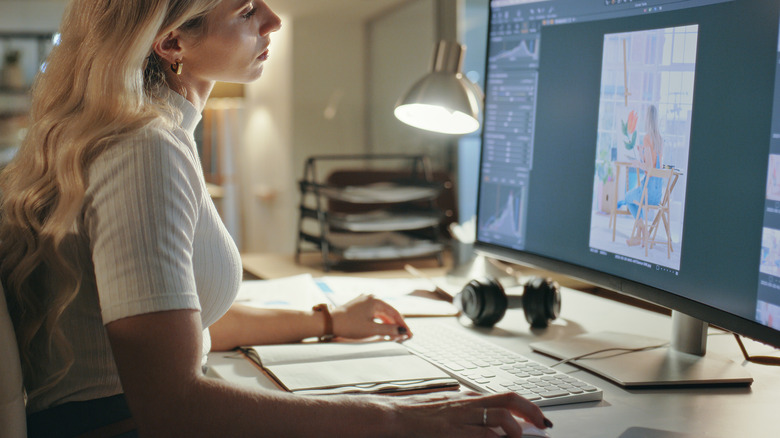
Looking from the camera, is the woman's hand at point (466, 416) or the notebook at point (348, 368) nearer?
the woman's hand at point (466, 416)

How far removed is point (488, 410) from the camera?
74 cm

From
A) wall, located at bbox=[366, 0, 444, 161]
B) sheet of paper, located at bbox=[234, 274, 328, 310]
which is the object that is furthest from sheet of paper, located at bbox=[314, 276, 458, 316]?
wall, located at bbox=[366, 0, 444, 161]

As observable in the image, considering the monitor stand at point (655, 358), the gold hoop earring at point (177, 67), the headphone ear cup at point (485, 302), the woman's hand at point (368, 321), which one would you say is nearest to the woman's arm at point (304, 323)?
the woman's hand at point (368, 321)

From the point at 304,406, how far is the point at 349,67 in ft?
13.0

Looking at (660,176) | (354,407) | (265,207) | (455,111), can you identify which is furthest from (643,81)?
(265,207)

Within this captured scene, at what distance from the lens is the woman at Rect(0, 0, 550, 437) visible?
0.71 meters

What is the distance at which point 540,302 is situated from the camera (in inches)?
48.7

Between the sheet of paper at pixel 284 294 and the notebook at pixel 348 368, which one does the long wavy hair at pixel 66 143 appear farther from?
the sheet of paper at pixel 284 294

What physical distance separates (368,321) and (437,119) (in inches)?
19.1

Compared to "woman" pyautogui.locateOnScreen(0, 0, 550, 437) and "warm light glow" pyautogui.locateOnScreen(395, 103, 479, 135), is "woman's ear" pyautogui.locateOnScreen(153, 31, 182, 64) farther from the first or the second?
"warm light glow" pyautogui.locateOnScreen(395, 103, 479, 135)

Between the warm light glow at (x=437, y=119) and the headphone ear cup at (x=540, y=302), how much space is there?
351 mm

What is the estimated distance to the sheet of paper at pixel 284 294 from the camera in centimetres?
137

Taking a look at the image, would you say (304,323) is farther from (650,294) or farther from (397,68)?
(397,68)

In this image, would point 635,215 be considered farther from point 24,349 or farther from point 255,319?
point 24,349
